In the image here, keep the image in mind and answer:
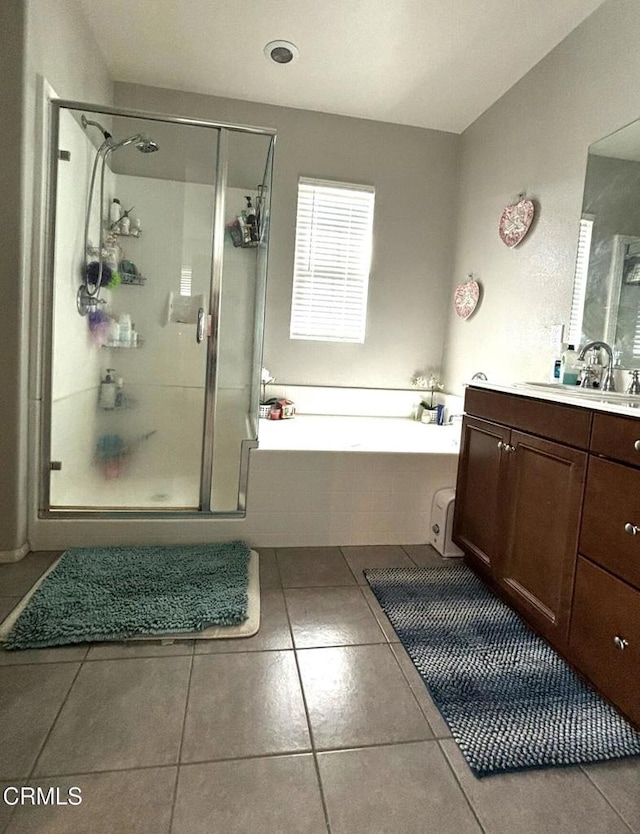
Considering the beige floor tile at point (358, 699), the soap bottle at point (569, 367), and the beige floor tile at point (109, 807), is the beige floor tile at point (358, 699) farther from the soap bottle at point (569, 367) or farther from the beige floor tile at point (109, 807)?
the soap bottle at point (569, 367)

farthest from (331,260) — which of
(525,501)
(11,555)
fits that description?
(11,555)

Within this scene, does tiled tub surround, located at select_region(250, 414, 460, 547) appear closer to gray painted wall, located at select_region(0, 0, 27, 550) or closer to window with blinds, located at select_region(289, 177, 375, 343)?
gray painted wall, located at select_region(0, 0, 27, 550)

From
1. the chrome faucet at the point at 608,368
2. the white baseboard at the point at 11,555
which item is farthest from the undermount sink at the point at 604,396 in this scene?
the white baseboard at the point at 11,555

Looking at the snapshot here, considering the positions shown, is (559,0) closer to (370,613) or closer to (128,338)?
(128,338)

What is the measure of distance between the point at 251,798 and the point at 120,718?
409 mm

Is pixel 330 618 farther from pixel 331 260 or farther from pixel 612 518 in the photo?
pixel 331 260

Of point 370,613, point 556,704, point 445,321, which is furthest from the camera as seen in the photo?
point 445,321

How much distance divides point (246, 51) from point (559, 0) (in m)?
1.49

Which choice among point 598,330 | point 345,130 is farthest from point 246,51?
point 598,330

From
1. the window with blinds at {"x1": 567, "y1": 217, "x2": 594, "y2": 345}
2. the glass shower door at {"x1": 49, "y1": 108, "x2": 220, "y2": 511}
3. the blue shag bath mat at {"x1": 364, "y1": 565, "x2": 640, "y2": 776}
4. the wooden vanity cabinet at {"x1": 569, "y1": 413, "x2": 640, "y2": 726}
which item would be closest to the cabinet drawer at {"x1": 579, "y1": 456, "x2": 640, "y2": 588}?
the wooden vanity cabinet at {"x1": 569, "y1": 413, "x2": 640, "y2": 726}

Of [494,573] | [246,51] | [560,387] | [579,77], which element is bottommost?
[494,573]

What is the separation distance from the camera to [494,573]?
6.12 feet

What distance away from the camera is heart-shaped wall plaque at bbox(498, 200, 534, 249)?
253 centimetres

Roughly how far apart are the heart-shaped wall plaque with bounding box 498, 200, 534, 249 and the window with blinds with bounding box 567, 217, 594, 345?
0.39m
